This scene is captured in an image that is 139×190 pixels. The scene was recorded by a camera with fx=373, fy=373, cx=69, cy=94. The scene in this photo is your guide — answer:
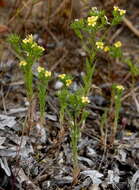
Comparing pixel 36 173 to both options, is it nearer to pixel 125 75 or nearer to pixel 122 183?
pixel 122 183

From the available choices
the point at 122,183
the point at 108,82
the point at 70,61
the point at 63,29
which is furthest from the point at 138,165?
the point at 63,29

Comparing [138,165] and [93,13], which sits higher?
[93,13]

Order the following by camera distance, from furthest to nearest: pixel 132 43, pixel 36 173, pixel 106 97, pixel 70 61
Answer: pixel 132 43 → pixel 70 61 → pixel 106 97 → pixel 36 173

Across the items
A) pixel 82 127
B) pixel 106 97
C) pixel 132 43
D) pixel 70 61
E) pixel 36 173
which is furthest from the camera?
pixel 132 43

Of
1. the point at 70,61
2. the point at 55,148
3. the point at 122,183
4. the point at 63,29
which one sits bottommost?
the point at 122,183

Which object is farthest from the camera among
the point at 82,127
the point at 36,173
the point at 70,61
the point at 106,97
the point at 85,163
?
the point at 70,61

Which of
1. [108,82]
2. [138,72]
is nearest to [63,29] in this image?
[108,82]

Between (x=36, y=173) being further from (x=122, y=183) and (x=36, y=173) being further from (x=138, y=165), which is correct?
(x=138, y=165)

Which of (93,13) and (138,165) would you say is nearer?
(93,13)

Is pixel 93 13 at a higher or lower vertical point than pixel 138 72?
higher
